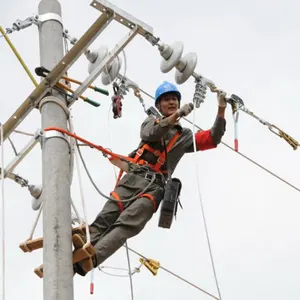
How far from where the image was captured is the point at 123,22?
5934mm

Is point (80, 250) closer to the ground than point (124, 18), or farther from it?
closer to the ground

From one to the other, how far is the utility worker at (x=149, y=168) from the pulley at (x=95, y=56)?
79cm

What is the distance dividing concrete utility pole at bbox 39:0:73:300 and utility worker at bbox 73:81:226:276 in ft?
2.91

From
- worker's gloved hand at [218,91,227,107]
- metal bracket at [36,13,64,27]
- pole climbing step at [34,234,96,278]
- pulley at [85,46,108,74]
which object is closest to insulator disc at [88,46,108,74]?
pulley at [85,46,108,74]

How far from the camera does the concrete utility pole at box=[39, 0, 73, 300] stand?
5074mm

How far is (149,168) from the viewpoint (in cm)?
715

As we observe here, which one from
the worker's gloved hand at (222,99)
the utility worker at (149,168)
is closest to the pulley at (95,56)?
the utility worker at (149,168)

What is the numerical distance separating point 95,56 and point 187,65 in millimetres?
771

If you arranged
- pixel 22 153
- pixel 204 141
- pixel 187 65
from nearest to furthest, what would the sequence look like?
pixel 22 153
pixel 187 65
pixel 204 141

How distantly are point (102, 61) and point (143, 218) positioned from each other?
139cm

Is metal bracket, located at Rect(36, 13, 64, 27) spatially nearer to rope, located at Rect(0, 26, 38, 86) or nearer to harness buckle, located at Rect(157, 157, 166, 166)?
rope, located at Rect(0, 26, 38, 86)

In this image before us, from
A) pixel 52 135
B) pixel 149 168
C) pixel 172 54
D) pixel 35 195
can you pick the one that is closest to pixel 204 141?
pixel 149 168

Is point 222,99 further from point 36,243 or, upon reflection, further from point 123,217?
point 36,243

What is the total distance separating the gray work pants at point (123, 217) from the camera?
20.9 feet
